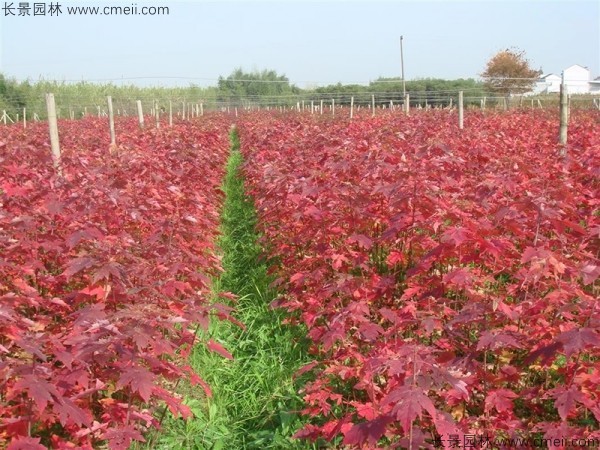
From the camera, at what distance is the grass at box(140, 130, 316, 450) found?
134 inches

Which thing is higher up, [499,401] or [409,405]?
[409,405]

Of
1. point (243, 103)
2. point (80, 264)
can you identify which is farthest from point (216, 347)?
point (243, 103)

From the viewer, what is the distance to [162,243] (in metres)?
3.74

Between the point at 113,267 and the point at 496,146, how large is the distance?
5.82 meters

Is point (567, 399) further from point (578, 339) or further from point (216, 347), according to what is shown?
point (216, 347)

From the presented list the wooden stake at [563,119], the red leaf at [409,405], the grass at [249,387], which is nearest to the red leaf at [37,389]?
the red leaf at [409,405]

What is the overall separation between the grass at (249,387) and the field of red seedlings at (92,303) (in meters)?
0.22

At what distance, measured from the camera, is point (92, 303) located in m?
3.35

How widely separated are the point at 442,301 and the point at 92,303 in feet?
6.64

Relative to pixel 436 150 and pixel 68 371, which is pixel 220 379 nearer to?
pixel 68 371

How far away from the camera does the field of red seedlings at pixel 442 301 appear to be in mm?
2279

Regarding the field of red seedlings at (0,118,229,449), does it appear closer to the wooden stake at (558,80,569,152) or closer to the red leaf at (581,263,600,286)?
the red leaf at (581,263,600,286)

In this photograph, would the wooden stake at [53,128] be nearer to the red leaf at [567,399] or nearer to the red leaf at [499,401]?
the red leaf at [499,401]

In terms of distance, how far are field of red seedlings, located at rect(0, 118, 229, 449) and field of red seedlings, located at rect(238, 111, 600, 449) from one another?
78cm
